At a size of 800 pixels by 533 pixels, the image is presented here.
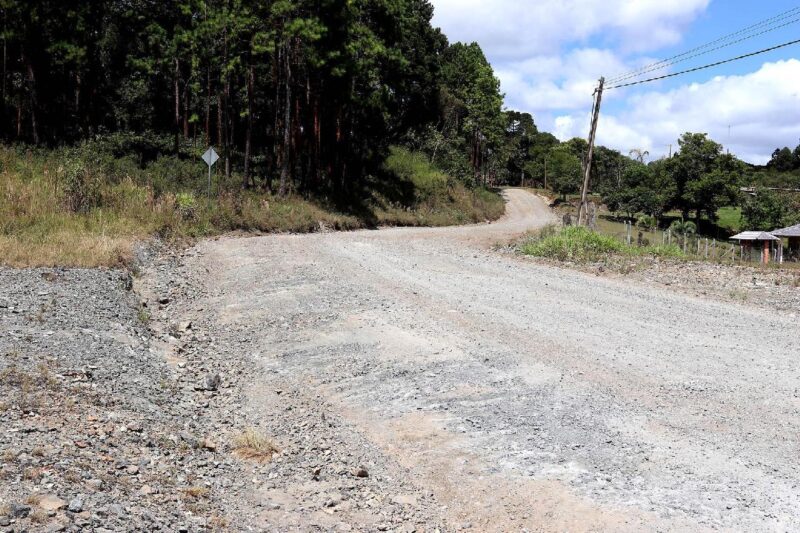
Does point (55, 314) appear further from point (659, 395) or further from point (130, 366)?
point (659, 395)

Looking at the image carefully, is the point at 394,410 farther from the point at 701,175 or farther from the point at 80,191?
the point at 701,175

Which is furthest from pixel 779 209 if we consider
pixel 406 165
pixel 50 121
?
pixel 50 121

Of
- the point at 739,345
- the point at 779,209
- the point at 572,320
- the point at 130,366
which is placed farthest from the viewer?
the point at 779,209

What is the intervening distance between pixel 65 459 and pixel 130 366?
2912 millimetres

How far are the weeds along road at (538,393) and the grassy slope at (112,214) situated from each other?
3893 mm

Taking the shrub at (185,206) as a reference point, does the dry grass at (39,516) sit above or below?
below

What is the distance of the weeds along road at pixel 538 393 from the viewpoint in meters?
4.77

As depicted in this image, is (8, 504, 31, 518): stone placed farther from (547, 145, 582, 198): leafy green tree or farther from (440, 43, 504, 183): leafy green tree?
(547, 145, 582, 198): leafy green tree

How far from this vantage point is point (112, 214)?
18656 mm

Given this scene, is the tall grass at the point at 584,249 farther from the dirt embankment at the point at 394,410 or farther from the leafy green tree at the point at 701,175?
the leafy green tree at the point at 701,175

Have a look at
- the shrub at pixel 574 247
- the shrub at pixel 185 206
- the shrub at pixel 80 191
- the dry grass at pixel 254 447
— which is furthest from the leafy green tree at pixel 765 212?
the dry grass at pixel 254 447

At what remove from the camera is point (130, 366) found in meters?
7.74

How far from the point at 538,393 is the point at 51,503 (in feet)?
14.6

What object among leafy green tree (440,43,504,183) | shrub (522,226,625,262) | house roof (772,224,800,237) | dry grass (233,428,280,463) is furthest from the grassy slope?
house roof (772,224,800,237)
